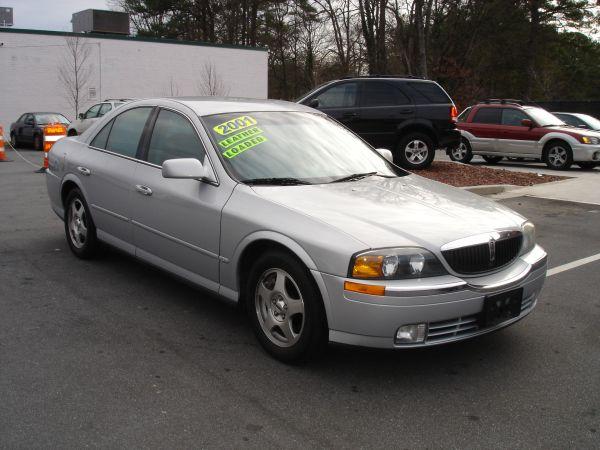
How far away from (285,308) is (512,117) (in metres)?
14.8

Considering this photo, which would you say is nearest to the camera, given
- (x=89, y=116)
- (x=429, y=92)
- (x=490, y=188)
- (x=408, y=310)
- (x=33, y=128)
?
(x=408, y=310)

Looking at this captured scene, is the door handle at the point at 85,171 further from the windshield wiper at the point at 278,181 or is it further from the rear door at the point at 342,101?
the rear door at the point at 342,101

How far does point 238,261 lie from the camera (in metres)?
3.91

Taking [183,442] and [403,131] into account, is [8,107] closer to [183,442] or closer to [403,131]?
[403,131]

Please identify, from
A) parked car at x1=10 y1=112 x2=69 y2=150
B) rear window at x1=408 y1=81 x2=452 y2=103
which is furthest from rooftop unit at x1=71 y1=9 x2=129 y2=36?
rear window at x1=408 y1=81 x2=452 y2=103

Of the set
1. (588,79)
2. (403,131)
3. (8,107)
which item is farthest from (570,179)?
(588,79)

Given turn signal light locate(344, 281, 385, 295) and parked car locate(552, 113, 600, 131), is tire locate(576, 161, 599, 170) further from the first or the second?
turn signal light locate(344, 281, 385, 295)

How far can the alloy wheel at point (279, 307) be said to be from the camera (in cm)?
363

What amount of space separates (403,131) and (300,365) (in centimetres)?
924

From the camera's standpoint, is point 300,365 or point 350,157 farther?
point 350,157

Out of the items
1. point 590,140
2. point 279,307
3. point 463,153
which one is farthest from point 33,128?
point 279,307

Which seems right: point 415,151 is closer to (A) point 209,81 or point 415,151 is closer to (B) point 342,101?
(B) point 342,101

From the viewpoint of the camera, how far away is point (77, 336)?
407cm

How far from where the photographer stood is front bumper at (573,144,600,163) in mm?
15859
